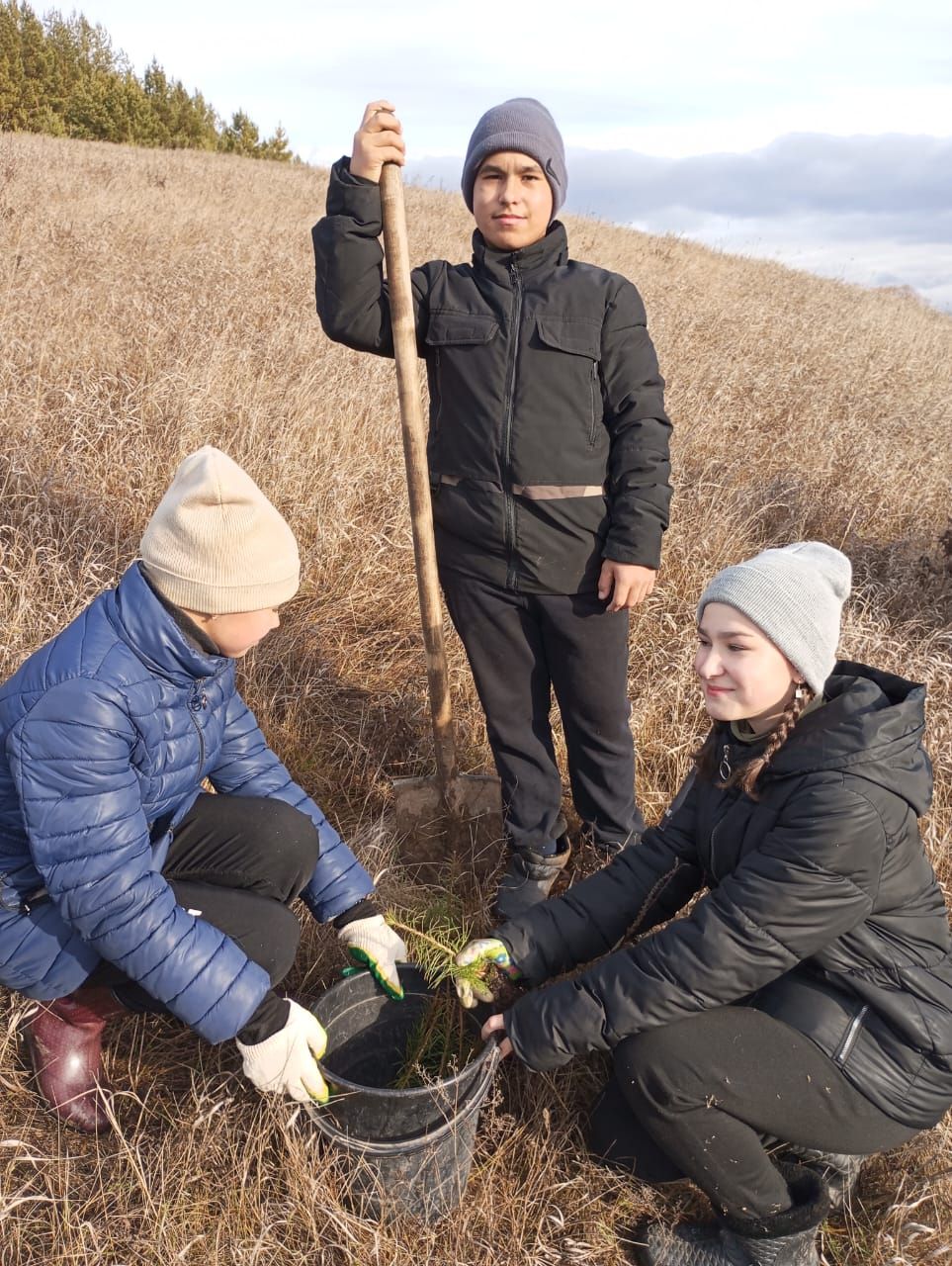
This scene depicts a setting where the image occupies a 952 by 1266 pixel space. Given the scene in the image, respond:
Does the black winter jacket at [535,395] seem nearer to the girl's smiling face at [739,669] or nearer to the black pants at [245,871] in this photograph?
the girl's smiling face at [739,669]

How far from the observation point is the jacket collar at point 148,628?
1749 mm

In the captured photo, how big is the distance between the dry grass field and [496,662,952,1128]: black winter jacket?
38cm

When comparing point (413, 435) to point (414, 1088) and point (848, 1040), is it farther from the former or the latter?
point (848, 1040)

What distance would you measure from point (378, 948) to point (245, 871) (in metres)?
0.39

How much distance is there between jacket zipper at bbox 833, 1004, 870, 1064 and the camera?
1694 mm

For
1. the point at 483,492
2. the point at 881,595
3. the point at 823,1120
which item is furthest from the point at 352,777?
the point at 881,595

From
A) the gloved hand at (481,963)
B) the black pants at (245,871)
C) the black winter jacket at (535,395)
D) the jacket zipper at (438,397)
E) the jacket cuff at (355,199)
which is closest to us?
A: the gloved hand at (481,963)

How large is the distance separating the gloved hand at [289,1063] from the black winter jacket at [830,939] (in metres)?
0.42

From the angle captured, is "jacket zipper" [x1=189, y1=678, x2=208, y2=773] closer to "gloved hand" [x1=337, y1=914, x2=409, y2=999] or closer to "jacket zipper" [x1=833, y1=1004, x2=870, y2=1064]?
"gloved hand" [x1=337, y1=914, x2=409, y2=999]

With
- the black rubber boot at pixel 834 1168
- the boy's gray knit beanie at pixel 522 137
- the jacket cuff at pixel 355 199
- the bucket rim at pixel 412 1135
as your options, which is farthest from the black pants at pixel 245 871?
the boy's gray knit beanie at pixel 522 137

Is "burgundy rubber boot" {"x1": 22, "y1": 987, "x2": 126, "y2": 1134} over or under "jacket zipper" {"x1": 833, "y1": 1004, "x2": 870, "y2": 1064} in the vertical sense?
under

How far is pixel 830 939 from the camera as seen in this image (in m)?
1.69

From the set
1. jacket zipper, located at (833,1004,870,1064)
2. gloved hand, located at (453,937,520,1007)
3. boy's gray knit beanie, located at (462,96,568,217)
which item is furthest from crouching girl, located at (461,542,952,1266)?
boy's gray knit beanie, located at (462,96,568,217)

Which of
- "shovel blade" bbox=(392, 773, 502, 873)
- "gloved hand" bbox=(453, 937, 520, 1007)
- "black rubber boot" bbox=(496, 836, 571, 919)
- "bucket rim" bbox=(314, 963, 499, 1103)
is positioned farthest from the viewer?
"shovel blade" bbox=(392, 773, 502, 873)
